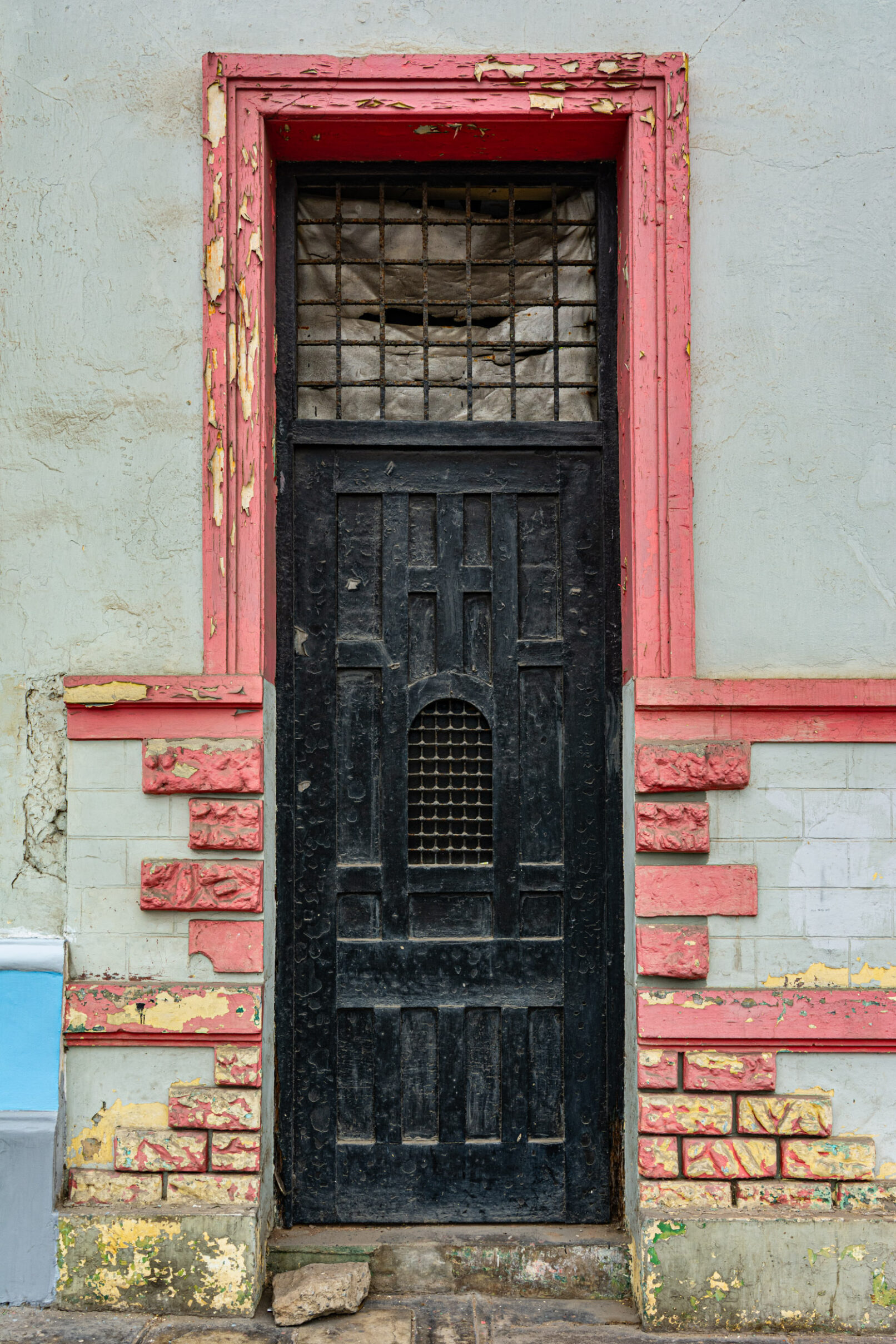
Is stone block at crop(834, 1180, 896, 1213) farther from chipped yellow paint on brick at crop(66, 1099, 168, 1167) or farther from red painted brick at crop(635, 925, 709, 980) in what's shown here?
chipped yellow paint on brick at crop(66, 1099, 168, 1167)

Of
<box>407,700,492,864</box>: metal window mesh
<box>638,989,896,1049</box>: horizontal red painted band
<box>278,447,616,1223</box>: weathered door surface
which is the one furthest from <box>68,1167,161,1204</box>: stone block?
<box>638,989,896,1049</box>: horizontal red painted band

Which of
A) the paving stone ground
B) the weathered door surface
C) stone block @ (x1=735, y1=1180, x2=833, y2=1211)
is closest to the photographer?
the paving stone ground

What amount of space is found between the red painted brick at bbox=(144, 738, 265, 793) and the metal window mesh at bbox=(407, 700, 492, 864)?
61cm

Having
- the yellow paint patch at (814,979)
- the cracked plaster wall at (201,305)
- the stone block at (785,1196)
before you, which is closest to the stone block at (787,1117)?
the stone block at (785,1196)

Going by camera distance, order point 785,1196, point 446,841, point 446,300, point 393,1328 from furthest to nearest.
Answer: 1. point 446,300
2. point 446,841
3. point 785,1196
4. point 393,1328

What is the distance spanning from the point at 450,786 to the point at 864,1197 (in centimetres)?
202

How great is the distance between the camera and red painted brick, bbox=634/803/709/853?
3434 mm

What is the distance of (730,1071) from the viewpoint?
3.37m

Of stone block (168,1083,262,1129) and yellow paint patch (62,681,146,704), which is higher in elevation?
yellow paint patch (62,681,146,704)

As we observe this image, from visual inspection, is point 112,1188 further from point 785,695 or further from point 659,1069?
point 785,695

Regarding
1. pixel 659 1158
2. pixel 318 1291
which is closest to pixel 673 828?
pixel 659 1158

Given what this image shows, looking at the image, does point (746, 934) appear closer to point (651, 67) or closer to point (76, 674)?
point (76, 674)

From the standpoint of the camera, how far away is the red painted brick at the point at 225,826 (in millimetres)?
3445

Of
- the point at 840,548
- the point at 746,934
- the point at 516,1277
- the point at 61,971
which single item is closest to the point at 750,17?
the point at 840,548
